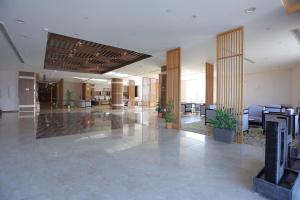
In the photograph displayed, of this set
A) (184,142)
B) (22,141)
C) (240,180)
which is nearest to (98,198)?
(240,180)

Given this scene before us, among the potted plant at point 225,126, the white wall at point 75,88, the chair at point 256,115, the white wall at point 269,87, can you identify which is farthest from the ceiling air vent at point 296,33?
the white wall at point 75,88

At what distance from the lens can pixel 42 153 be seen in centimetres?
423

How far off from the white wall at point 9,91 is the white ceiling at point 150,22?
8.94m

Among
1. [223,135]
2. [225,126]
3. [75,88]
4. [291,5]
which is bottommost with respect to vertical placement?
[223,135]

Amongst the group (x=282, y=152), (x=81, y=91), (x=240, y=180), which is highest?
(x=81, y=91)

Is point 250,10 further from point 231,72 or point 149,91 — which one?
point 149,91

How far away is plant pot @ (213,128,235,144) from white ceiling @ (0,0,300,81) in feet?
10.9

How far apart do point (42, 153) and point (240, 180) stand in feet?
14.7

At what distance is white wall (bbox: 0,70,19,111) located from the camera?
14.2m

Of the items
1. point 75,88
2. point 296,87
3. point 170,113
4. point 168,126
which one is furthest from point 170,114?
point 75,88

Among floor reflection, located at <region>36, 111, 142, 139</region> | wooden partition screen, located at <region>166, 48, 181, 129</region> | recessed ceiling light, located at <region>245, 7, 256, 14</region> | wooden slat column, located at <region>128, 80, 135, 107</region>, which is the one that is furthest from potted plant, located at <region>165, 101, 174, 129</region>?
wooden slat column, located at <region>128, 80, 135, 107</region>

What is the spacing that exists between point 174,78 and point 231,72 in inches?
104

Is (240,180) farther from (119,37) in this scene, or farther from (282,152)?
(119,37)

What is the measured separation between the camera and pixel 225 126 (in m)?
5.39
